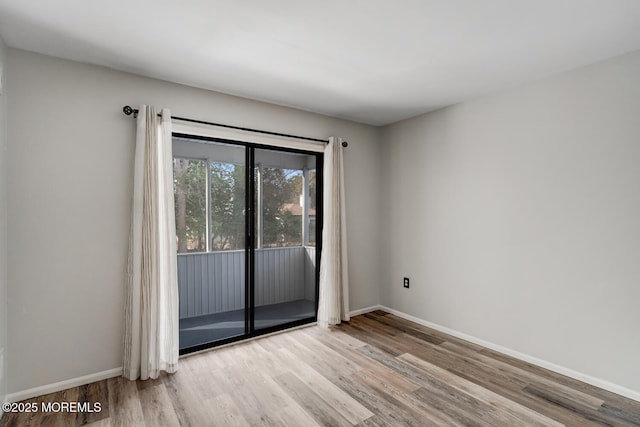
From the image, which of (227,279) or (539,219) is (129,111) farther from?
(539,219)

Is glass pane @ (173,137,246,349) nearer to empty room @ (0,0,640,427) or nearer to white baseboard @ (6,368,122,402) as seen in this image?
empty room @ (0,0,640,427)

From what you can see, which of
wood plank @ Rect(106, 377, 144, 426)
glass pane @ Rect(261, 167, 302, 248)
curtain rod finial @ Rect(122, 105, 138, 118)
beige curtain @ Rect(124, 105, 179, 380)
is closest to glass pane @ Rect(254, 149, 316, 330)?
glass pane @ Rect(261, 167, 302, 248)

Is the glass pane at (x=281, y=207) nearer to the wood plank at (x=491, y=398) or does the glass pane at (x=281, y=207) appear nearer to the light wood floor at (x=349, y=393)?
the light wood floor at (x=349, y=393)

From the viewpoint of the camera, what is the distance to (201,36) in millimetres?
2174

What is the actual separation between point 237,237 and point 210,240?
27cm

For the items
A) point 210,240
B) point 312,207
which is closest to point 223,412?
point 210,240

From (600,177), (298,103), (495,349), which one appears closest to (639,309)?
(600,177)

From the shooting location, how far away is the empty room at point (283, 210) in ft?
6.91

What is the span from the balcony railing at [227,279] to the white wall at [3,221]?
4.12ft

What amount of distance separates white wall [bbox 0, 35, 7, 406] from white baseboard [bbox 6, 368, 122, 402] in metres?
0.11

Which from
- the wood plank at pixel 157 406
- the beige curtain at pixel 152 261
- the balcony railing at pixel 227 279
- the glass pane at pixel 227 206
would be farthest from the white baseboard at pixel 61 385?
the glass pane at pixel 227 206

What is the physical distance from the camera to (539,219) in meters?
2.83

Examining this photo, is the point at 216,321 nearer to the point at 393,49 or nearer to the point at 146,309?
the point at 146,309

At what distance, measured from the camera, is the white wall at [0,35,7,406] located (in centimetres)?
215
